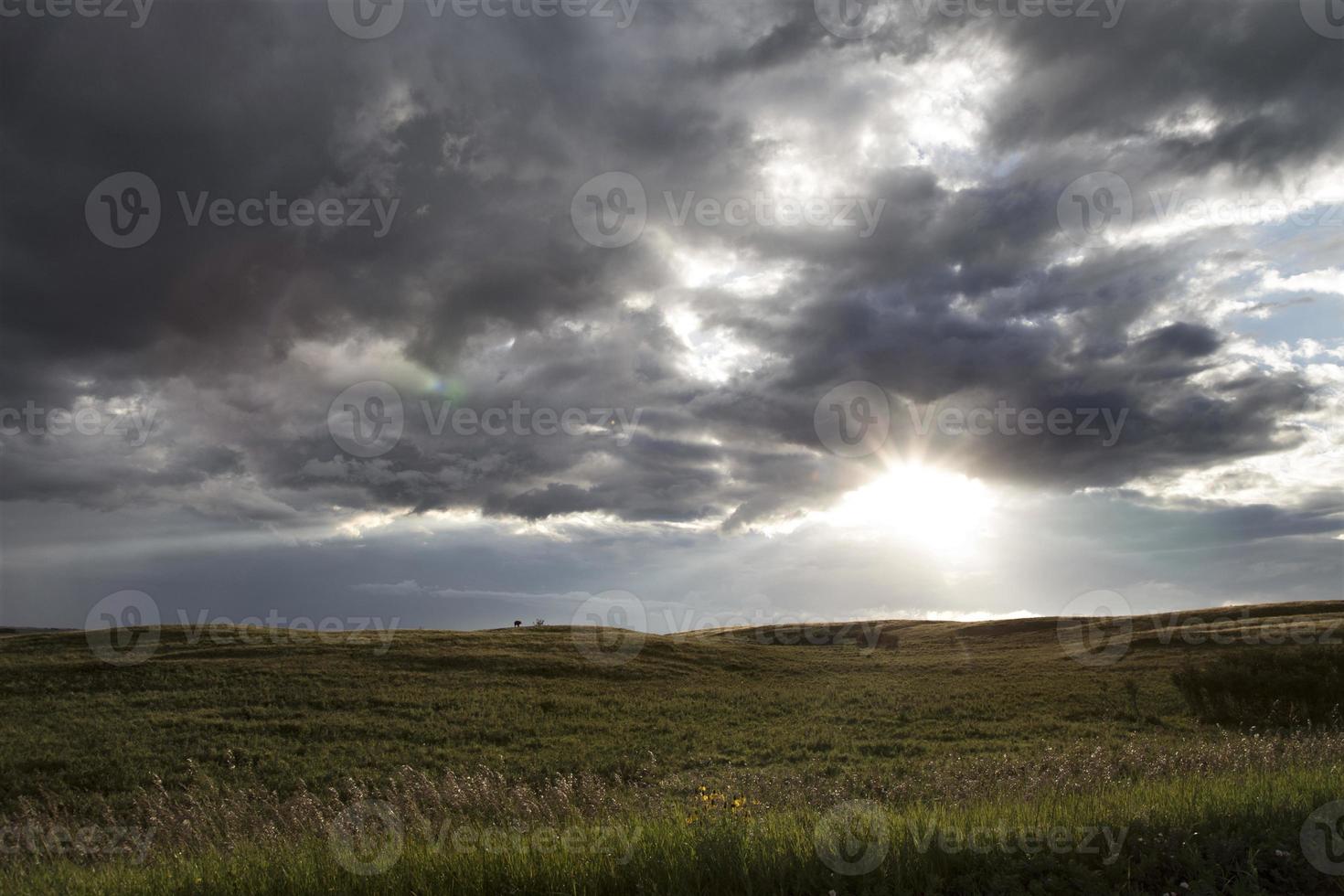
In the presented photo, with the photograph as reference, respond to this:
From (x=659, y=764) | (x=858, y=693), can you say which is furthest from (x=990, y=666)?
(x=659, y=764)

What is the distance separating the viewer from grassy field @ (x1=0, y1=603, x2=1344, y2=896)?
6.20 meters

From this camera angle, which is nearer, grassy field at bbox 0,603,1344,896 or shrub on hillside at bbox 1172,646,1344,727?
grassy field at bbox 0,603,1344,896

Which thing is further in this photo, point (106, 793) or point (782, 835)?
point (106, 793)

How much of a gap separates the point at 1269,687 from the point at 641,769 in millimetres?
22697

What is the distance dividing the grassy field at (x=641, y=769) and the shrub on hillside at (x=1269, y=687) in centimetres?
133

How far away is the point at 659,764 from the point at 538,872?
59.3ft

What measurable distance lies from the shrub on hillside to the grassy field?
1328 millimetres

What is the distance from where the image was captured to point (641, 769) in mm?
22406

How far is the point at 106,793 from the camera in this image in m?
20.3

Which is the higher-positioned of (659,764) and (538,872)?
(538,872)

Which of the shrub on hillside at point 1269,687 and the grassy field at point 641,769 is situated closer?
the grassy field at point 641,769

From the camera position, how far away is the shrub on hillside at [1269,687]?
26.5m

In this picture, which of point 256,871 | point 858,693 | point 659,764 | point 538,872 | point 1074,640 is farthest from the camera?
point 1074,640

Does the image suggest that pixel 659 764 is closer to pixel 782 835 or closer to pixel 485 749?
pixel 485 749
